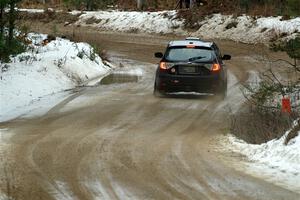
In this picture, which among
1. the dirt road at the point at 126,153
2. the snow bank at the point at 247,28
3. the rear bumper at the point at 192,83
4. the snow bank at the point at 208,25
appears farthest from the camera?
the snow bank at the point at 208,25

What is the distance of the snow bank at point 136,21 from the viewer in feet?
136

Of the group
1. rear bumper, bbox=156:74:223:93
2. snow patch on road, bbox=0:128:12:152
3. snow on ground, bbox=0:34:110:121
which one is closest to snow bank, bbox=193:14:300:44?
snow on ground, bbox=0:34:110:121

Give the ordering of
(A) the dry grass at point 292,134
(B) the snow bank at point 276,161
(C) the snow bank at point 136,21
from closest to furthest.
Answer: (B) the snow bank at point 276,161
(A) the dry grass at point 292,134
(C) the snow bank at point 136,21

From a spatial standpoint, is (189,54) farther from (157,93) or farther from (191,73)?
(157,93)

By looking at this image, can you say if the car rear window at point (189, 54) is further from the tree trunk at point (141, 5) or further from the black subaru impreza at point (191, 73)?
the tree trunk at point (141, 5)

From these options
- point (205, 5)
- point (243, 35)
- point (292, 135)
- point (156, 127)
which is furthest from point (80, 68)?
point (205, 5)

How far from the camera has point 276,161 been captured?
27.5ft

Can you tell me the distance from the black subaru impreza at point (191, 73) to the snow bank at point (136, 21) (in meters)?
24.0

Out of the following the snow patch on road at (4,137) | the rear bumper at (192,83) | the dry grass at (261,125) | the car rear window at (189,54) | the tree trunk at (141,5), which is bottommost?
the snow patch on road at (4,137)

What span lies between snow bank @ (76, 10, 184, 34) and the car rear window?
2390cm

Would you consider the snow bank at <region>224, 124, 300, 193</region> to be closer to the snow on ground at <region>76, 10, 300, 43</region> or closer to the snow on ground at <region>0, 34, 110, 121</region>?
the snow on ground at <region>0, 34, 110, 121</region>

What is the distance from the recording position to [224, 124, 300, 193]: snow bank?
7.62 m

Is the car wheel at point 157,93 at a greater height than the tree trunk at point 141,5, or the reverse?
the tree trunk at point 141,5

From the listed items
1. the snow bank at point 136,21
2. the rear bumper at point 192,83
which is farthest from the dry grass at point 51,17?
the rear bumper at point 192,83
